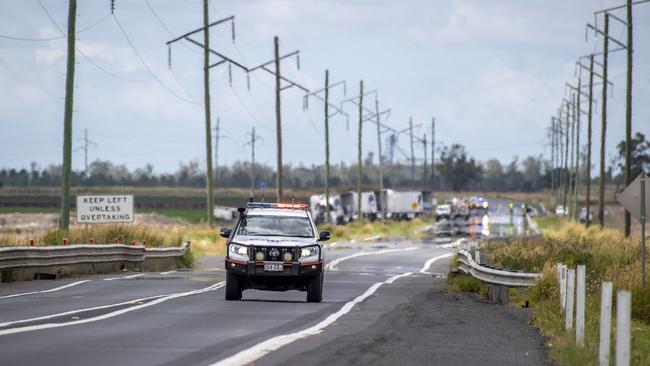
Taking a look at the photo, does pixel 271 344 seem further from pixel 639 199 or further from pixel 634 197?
pixel 634 197

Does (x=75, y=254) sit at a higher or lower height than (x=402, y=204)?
higher

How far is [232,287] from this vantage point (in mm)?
23016

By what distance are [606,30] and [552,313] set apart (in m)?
51.7

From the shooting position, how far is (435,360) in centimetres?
1312

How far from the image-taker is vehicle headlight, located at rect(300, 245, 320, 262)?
2298 centimetres

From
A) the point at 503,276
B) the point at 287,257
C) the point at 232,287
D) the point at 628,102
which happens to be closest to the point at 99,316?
the point at 232,287

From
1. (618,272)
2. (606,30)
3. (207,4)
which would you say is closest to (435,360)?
(618,272)

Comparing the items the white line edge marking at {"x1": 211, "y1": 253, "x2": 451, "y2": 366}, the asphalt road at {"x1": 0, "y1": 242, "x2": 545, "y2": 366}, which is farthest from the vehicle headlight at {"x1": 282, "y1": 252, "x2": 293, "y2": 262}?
the white line edge marking at {"x1": 211, "y1": 253, "x2": 451, "y2": 366}

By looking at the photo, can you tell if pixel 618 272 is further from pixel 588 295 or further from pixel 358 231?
pixel 358 231

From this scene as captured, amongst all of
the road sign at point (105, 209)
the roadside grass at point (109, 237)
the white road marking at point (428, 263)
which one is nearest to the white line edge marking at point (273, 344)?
the roadside grass at point (109, 237)

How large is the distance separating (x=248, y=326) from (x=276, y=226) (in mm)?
7069

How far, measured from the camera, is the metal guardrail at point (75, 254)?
97.1 feet

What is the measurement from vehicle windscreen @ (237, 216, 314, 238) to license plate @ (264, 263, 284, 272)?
45.4 inches

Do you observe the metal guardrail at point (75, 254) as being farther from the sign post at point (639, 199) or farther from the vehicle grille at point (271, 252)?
the sign post at point (639, 199)
